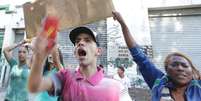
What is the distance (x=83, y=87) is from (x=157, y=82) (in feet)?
2.32

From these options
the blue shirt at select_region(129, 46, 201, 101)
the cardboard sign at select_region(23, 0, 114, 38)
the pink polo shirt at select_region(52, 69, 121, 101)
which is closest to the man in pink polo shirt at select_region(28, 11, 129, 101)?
the pink polo shirt at select_region(52, 69, 121, 101)

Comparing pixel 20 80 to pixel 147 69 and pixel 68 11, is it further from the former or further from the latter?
pixel 68 11

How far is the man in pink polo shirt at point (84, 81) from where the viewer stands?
2883 mm

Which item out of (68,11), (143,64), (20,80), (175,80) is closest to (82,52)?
(68,11)

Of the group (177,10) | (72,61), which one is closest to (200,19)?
(177,10)

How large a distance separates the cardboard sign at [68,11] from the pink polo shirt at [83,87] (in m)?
0.35

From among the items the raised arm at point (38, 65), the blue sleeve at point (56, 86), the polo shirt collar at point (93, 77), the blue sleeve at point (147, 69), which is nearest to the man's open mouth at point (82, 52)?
the polo shirt collar at point (93, 77)

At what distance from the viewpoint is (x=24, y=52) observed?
6121 millimetres

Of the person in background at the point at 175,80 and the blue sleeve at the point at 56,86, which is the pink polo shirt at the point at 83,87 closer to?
the blue sleeve at the point at 56,86

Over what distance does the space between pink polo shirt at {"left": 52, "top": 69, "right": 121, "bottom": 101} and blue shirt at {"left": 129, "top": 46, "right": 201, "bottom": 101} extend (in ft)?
1.18

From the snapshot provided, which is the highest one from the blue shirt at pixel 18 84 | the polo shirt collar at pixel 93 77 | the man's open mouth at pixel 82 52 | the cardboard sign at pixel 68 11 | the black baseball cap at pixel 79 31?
the cardboard sign at pixel 68 11

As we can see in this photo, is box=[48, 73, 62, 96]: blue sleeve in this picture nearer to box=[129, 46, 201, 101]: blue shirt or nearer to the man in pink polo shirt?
the man in pink polo shirt

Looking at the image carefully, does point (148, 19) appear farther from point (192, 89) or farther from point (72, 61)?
point (192, 89)

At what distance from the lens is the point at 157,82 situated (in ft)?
11.0
